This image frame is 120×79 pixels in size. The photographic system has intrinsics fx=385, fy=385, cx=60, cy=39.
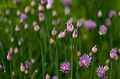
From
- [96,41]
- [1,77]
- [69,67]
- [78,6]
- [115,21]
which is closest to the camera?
[69,67]

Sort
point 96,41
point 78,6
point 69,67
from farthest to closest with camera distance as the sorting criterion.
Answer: point 78,6, point 96,41, point 69,67

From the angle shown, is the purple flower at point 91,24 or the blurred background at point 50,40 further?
the purple flower at point 91,24

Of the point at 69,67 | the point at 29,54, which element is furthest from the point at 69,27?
the point at 29,54

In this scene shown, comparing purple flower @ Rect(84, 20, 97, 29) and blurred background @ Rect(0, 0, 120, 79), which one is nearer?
blurred background @ Rect(0, 0, 120, 79)

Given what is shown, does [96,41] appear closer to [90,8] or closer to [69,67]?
[90,8]

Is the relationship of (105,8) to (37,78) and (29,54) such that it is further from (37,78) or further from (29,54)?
(37,78)

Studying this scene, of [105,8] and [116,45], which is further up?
[105,8]

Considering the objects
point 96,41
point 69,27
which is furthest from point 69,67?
point 96,41

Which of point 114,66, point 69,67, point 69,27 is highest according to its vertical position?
point 69,27

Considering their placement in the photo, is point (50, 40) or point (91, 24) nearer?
point (50, 40)

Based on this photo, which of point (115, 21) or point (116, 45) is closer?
point (116, 45)
